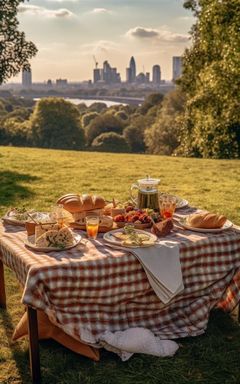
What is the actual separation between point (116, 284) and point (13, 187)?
9.47 meters

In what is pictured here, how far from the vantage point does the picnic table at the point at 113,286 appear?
430cm

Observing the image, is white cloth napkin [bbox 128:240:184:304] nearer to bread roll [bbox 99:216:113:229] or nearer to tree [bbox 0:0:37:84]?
bread roll [bbox 99:216:113:229]

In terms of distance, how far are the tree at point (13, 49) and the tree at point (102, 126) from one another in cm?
4954

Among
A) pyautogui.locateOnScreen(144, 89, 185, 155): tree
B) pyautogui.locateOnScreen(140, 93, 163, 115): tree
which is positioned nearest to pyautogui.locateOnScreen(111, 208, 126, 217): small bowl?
pyautogui.locateOnScreen(144, 89, 185, 155): tree

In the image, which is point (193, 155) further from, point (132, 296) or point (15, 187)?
point (132, 296)

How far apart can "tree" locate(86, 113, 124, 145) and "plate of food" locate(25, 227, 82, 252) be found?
62.8 meters

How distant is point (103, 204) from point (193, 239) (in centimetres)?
114

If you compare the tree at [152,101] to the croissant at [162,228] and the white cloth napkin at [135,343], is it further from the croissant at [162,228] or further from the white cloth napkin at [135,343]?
the white cloth napkin at [135,343]

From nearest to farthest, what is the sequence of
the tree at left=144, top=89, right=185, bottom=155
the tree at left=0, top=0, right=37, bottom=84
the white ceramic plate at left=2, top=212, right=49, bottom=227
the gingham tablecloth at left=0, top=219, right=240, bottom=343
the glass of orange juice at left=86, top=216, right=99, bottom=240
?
1. the gingham tablecloth at left=0, top=219, right=240, bottom=343
2. the glass of orange juice at left=86, top=216, right=99, bottom=240
3. the white ceramic plate at left=2, top=212, right=49, bottom=227
4. the tree at left=0, top=0, right=37, bottom=84
5. the tree at left=144, top=89, right=185, bottom=155

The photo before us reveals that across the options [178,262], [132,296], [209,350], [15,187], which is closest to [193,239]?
[178,262]

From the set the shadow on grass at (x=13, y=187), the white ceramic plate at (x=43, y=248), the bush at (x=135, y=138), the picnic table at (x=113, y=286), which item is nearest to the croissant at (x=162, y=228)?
the picnic table at (x=113, y=286)

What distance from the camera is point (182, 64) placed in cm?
2789

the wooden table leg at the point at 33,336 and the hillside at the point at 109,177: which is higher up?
the wooden table leg at the point at 33,336

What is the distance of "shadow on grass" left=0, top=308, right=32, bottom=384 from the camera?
15.2 feet
